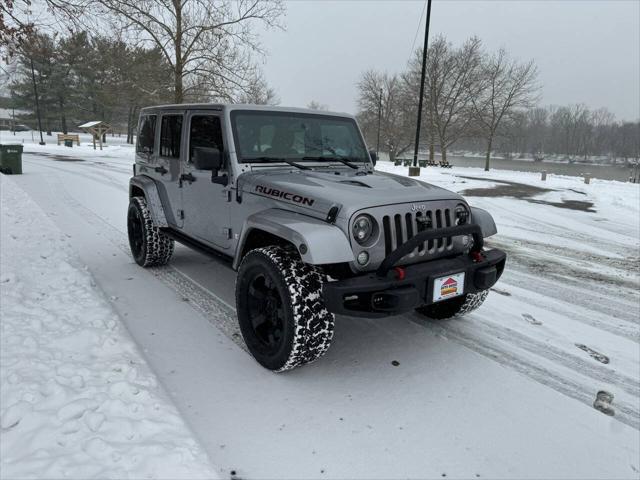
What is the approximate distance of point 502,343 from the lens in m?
3.82

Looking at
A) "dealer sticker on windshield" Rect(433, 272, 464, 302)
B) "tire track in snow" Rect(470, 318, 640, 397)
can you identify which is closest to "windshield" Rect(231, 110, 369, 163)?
"dealer sticker on windshield" Rect(433, 272, 464, 302)

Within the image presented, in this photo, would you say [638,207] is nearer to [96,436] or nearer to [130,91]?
[96,436]

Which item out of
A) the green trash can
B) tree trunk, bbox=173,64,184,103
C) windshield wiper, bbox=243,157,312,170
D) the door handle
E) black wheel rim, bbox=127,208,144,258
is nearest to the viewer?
windshield wiper, bbox=243,157,312,170

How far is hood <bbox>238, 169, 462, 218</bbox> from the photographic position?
119 inches

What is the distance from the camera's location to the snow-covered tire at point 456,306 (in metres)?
3.92

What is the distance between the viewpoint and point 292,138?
13.6 ft

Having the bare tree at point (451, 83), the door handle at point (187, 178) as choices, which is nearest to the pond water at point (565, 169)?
the bare tree at point (451, 83)

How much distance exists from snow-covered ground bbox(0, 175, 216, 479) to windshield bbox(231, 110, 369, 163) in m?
1.88

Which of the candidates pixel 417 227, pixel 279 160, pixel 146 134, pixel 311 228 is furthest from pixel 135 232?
pixel 417 227

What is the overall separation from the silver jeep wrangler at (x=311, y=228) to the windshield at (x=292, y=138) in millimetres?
11

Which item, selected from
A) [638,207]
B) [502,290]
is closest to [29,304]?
[502,290]

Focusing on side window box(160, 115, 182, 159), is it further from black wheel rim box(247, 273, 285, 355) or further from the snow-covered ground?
black wheel rim box(247, 273, 285, 355)

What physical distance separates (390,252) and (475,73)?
41.0 meters

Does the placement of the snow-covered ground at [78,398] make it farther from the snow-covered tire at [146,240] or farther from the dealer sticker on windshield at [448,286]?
the dealer sticker on windshield at [448,286]
